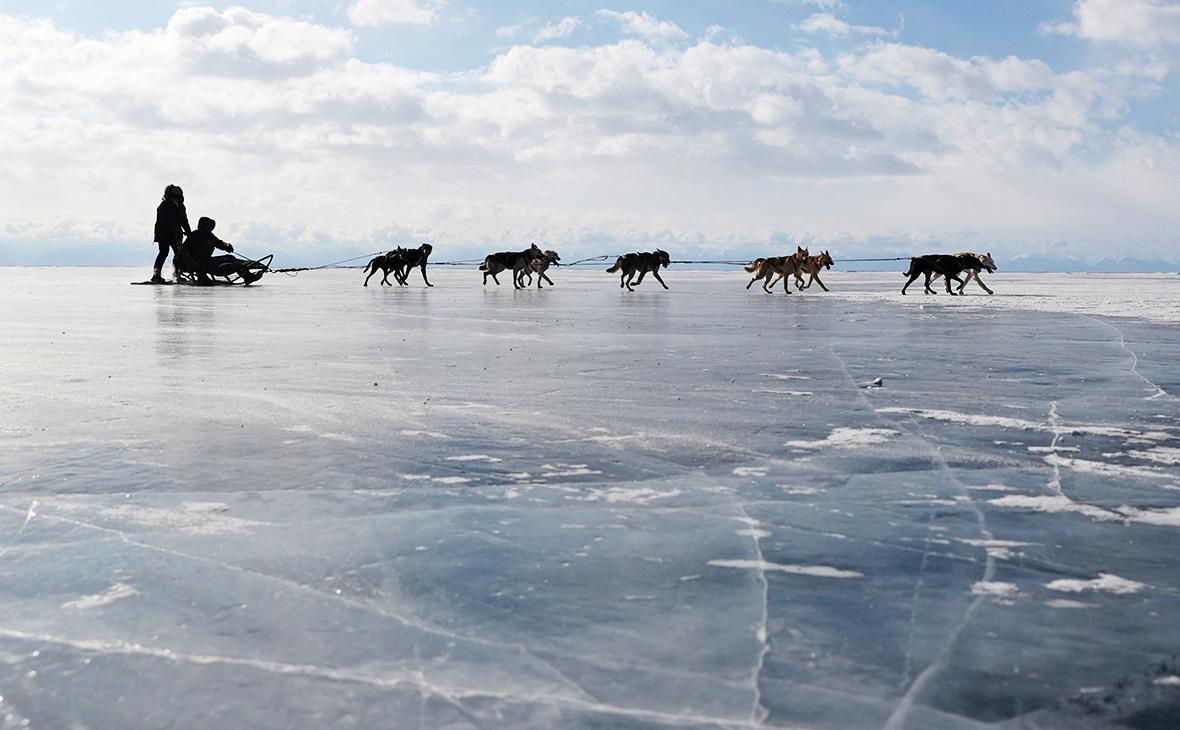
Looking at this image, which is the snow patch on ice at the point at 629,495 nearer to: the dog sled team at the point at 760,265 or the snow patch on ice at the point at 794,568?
the snow patch on ice at the point at 794,568

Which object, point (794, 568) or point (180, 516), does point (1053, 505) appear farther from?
point (180, 516)

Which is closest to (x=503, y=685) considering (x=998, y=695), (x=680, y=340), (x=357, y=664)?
(x=357, y=664)

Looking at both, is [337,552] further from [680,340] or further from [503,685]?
[680,340]

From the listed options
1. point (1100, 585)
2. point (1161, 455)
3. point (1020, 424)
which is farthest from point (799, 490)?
point (1020, 424)

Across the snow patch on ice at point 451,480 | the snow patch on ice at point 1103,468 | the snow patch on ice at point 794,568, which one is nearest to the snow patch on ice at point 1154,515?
the snow patch on ice at point 1103,468

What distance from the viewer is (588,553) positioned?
298 cm

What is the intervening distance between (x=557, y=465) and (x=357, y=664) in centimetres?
207

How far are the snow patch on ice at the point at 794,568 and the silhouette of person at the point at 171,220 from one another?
26.7m

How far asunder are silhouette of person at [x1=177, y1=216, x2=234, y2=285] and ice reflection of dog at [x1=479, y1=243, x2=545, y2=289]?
696 cm

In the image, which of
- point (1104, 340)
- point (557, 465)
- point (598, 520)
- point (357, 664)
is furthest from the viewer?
point (1104, 340)

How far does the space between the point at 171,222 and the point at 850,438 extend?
2580 cm

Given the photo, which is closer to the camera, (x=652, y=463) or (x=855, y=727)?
(x=855, y=727)

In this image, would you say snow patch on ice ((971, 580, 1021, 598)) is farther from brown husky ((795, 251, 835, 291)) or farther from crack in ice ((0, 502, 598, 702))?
brown husky ((795, 251, 835, 291))

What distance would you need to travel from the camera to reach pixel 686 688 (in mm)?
2066
